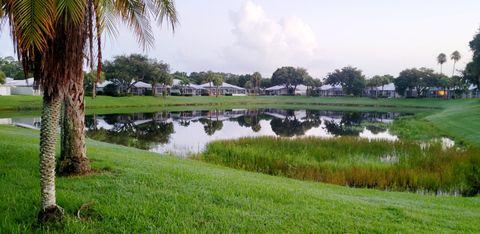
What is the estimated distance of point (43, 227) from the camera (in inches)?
224

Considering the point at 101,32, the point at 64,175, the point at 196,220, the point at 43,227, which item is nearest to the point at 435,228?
the point at 196,220

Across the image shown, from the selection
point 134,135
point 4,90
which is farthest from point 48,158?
point 4,90

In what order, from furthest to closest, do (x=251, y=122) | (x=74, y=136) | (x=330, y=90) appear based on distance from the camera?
1. (x=330, y=90)
2. (x=251, y=122)
3. (x=74, y=136)

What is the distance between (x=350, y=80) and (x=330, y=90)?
16358mm

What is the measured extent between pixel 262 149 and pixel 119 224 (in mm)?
13583

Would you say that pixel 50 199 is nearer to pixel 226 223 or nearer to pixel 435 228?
pixel 226 223

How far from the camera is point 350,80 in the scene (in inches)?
3853

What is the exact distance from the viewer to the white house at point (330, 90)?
10908cm

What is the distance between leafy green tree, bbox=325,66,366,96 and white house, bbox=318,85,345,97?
1.84m

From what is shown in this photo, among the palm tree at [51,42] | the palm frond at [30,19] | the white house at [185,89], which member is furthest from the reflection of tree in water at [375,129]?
the white house at [185,89]

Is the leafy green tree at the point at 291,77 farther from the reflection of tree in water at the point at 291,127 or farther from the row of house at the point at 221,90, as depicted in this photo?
the reflection of tree in water at the point at 291,127

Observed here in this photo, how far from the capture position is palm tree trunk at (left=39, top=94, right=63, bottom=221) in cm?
571

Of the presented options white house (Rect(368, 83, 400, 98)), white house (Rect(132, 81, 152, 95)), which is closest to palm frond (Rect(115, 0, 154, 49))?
white house (Rect(132, 81, 152, 95))

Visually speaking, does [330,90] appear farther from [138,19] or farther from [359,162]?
Result: [138,19]
